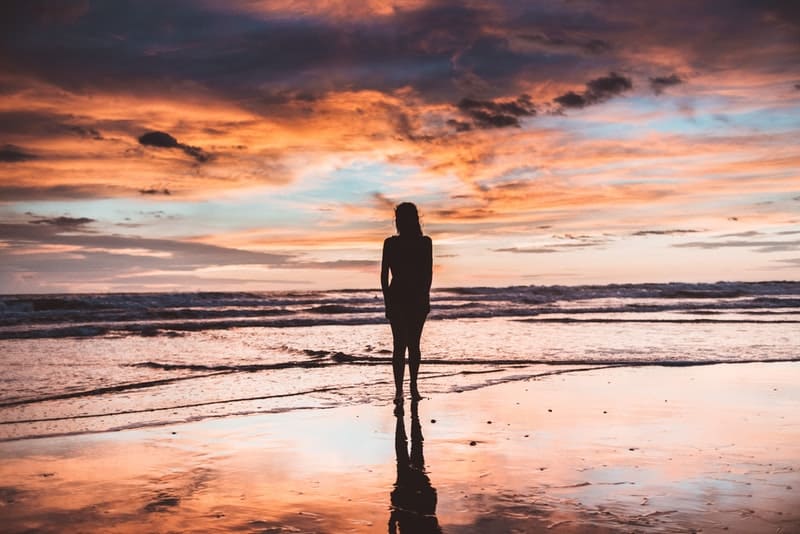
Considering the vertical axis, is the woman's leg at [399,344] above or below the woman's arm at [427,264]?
below

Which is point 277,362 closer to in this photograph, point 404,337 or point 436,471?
point 404,337

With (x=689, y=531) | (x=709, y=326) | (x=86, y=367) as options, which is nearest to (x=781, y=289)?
(x=709, y=326)

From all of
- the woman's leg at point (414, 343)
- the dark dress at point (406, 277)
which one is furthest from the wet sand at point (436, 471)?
the dark dress at point (406, 277)

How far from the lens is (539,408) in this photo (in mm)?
7977

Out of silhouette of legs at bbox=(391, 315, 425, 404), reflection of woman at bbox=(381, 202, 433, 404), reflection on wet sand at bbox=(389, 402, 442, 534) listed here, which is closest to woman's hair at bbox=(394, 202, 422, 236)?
reflection of woman at bbox=(381, 202, 433, 404)

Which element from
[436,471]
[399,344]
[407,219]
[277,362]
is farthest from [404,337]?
[277,362]

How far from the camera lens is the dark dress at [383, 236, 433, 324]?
28.8 ft

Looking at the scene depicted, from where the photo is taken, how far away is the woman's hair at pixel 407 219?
28.7 ft

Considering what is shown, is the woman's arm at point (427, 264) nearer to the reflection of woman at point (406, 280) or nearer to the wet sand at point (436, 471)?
the reflection of woman at point (406, 280)

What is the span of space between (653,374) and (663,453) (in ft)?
17.6

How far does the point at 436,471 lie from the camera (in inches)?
208

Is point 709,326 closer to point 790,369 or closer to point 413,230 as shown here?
point 790,369

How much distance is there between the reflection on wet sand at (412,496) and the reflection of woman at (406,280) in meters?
2.42

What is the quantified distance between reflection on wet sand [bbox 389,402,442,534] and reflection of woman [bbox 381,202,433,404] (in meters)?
2.42
